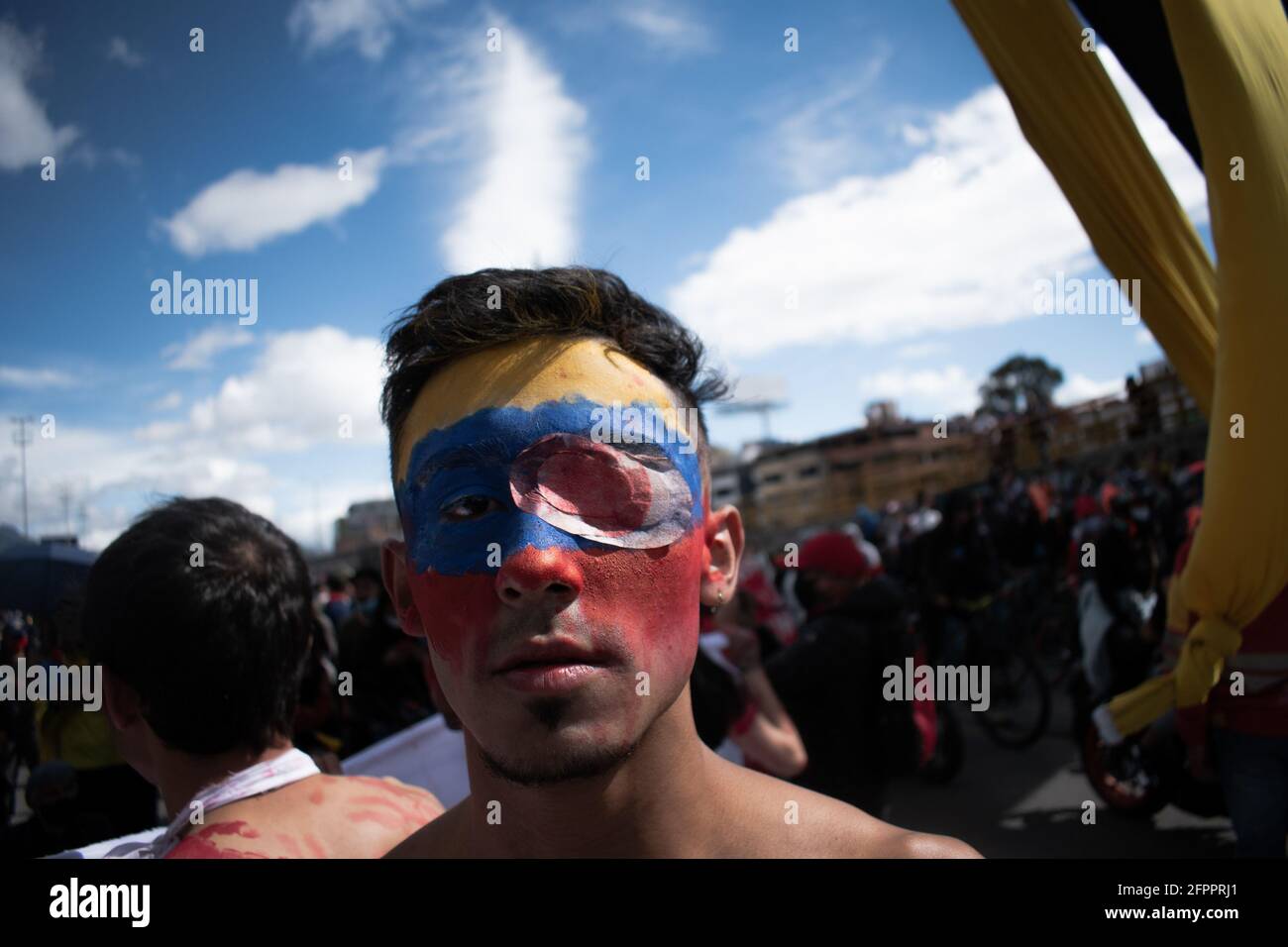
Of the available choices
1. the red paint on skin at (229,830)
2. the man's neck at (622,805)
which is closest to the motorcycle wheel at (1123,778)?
the man's neck at (622,805)

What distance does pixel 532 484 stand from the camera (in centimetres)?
129

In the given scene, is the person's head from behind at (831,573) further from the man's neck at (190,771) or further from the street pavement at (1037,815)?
the man's neck at (190,771)

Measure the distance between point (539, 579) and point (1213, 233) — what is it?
5.34 ft

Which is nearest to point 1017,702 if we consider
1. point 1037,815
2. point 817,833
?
point 1037,815

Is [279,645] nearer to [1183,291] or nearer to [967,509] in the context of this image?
[1183,291]

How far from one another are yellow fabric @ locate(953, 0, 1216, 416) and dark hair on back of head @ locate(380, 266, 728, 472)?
122 centimetres

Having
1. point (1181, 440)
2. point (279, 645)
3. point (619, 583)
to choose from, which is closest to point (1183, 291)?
point (619, 583)

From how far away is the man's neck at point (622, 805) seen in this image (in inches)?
50.1

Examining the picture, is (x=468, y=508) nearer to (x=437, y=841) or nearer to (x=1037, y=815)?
(x=437, y=841)

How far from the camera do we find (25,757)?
3.12 metres

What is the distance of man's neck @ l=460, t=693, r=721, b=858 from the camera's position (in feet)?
4.17

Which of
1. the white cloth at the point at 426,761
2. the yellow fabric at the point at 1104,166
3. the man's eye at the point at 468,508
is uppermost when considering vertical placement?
the yellow fabric at the point at 1104,166

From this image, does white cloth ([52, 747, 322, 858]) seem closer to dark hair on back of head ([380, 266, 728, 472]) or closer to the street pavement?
dark hair on back of head ([380, 266, 728, 472])

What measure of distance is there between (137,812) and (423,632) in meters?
2.66
